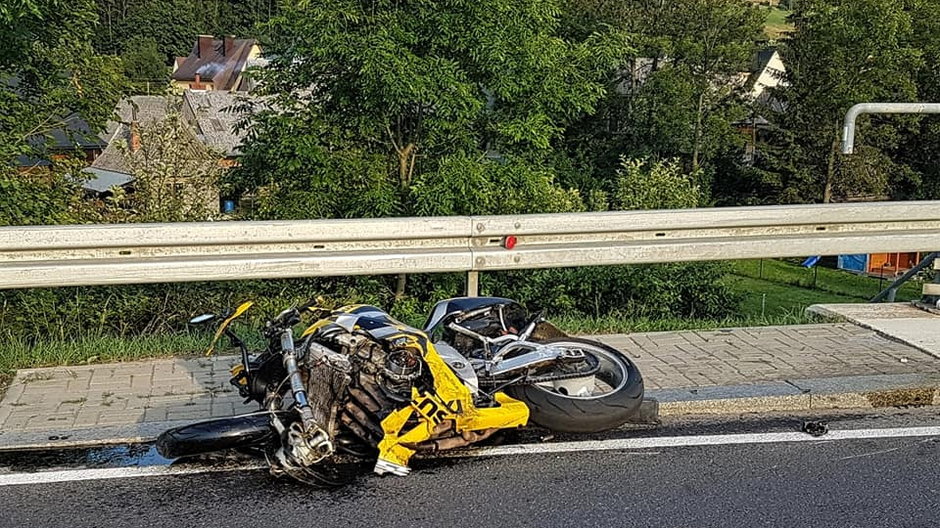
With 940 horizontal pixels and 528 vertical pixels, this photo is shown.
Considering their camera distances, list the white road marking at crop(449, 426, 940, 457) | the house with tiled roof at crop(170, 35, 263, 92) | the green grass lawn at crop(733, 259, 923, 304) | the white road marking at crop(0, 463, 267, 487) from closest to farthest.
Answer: the white road marking at crop(0, 463, 267, 487) < the white road marking at crop(449, 426, 940, 457) < the green grass lawn at crop(733, 259, 923, 304) < the house with tiled roof at crop(170, 35, 263, 92)

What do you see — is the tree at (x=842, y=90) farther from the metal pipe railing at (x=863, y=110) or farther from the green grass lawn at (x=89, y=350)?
the green grass lawn at (x=89, y=350)

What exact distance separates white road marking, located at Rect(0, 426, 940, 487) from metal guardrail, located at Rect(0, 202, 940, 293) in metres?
1.71

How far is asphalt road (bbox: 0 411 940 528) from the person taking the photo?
4004 millimetres

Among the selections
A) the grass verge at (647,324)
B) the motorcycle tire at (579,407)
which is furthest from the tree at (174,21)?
the motorcycle tire at (579,407)

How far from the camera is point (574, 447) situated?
15.9 ft

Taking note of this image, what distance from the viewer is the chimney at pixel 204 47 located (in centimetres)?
11544

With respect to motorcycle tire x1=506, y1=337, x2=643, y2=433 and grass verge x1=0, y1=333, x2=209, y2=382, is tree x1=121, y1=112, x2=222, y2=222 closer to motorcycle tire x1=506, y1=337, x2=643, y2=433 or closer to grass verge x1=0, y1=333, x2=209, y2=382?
grass verge x1=0, y1=333, x2=209, y2=382

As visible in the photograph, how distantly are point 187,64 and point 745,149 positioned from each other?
80896 millimetres

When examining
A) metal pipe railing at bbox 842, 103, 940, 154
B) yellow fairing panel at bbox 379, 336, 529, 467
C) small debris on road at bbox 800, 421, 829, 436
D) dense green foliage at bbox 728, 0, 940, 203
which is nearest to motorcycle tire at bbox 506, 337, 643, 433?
yellow fairing panel at bbox 379, 336, 529, 467

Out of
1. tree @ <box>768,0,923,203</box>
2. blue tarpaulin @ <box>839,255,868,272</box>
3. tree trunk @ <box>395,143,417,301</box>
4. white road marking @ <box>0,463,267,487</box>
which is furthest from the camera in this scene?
tree @ <box>768,0,923,203</box>

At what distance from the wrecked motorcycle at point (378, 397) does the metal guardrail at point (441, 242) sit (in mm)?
1377

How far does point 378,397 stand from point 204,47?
119 m

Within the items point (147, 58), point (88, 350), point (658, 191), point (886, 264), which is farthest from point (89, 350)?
point (147, 58)

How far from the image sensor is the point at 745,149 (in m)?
56.2
